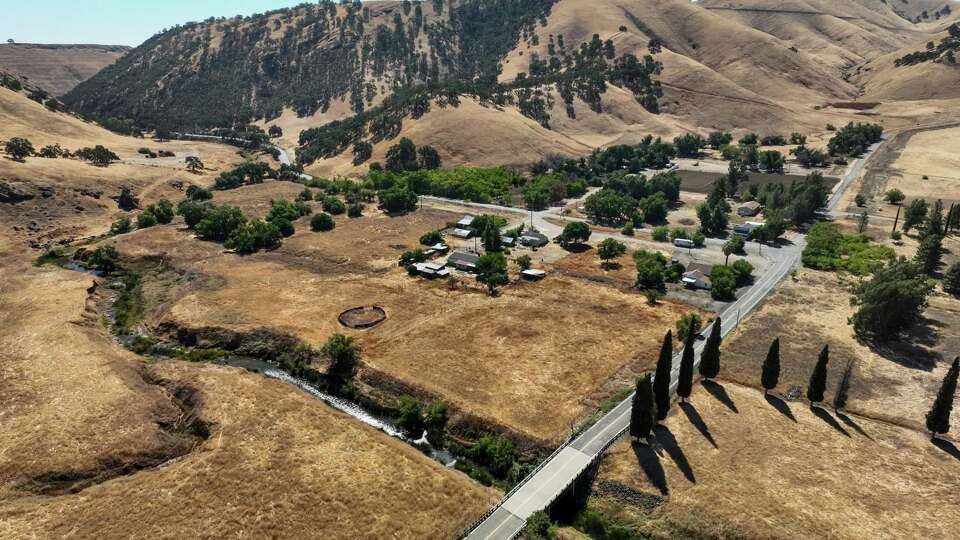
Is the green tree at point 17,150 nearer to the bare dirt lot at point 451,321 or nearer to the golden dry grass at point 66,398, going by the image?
the bare dirt lot at point 451,321

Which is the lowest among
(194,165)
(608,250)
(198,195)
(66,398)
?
(66,398)

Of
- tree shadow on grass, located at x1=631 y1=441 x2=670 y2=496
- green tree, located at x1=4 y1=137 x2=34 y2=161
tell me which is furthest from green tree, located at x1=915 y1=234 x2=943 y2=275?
green tree, located at x1=4 y1=137 x2=34 y2=161

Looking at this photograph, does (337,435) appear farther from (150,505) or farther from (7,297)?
(7,297)

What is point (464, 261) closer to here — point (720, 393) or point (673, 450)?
point (720, 393)

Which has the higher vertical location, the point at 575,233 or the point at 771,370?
the point at 575,233

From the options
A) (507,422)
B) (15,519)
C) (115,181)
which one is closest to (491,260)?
(507,422)

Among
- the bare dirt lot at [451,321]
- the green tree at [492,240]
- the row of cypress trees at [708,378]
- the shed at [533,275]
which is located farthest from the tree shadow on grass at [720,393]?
the green tree at [492,240]

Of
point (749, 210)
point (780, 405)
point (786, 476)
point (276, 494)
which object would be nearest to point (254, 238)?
point (276, 494)
